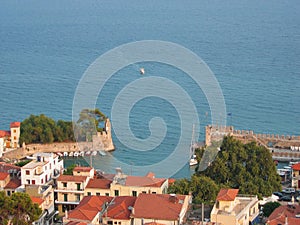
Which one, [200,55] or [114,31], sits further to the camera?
[114,31]

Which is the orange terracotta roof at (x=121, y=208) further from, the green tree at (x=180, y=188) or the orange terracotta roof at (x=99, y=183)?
the green tree at (x=180, y=188)

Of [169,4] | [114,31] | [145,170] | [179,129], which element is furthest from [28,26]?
[145,170]

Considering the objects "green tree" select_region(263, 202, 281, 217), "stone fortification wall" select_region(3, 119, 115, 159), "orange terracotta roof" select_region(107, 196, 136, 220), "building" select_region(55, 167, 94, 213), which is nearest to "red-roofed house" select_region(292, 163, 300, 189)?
"green tree" select_region(263, 202, 281, 217)

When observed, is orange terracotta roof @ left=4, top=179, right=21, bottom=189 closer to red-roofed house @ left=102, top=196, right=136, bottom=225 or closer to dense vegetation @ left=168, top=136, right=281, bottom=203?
red-roofed house @ left=102, top=196, right=136, bottom=225

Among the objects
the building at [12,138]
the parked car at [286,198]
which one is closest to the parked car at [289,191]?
the parked car at [286,198]

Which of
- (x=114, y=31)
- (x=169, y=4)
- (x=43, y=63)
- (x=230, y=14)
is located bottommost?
(x=43, y=63)

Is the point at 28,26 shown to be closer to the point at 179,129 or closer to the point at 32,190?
the point at 179,129

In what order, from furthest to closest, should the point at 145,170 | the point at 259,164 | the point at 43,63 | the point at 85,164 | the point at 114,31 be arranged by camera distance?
the point at 114,31 < the point at 43,63 < the point at 85,164 < the point at 145,170 < the point at 259,164
